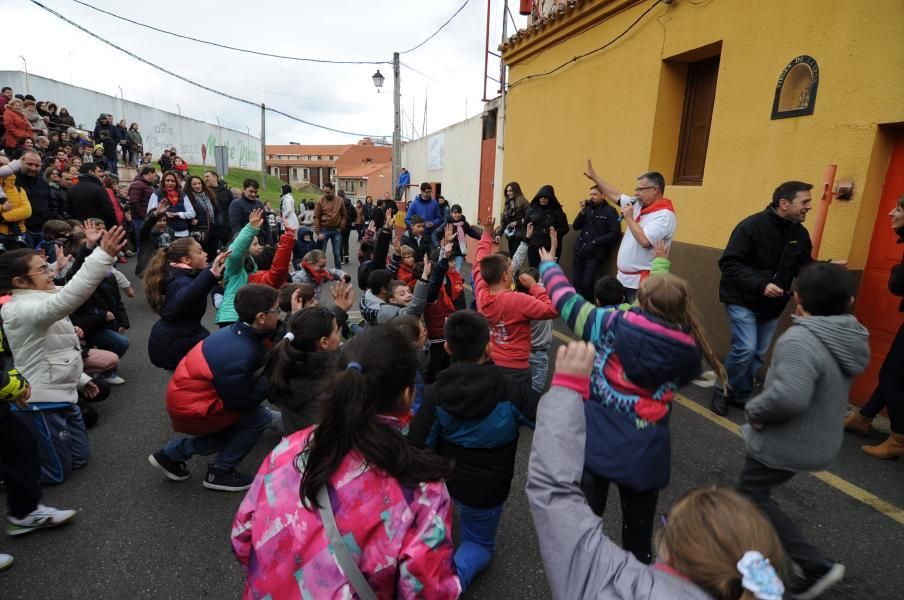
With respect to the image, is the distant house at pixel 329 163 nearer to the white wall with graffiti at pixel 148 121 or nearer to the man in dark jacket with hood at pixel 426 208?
the white wall with graffiti at pixel 148 121

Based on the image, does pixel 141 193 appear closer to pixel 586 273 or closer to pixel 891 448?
pixel 586 273

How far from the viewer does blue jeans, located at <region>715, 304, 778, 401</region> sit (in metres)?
4.16

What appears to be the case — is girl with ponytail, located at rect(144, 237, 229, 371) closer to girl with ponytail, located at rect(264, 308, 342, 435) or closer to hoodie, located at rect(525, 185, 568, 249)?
girl with ponytail, located at rect(264, 308, 342, 435)

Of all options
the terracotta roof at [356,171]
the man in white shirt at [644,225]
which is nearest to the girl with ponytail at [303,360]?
the man in white shirt at [644,225]

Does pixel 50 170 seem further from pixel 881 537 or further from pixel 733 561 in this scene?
pixel 881 537

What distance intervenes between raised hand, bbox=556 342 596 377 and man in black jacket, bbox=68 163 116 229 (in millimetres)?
8757

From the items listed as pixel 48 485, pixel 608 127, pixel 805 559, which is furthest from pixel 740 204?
pixel 48 485

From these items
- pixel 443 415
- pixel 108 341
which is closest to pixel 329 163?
pixel 108 341

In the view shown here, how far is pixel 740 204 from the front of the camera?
5129 mm

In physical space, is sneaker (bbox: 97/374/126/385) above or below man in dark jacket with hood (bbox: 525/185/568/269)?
below

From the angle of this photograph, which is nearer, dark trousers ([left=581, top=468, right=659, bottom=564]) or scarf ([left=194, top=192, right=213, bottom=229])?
dark trousers ([left=581, top=468, right=659, bottom=564])

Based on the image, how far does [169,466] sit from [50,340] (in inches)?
41.8

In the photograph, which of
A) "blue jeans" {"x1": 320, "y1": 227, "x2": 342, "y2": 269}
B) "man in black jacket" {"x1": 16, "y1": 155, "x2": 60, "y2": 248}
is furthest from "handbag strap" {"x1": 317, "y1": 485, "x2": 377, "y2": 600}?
"blue jeans" {"x1": 320, "y1": 227, "x2": 342, "y2": 269}

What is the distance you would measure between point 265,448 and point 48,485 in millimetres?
1276
